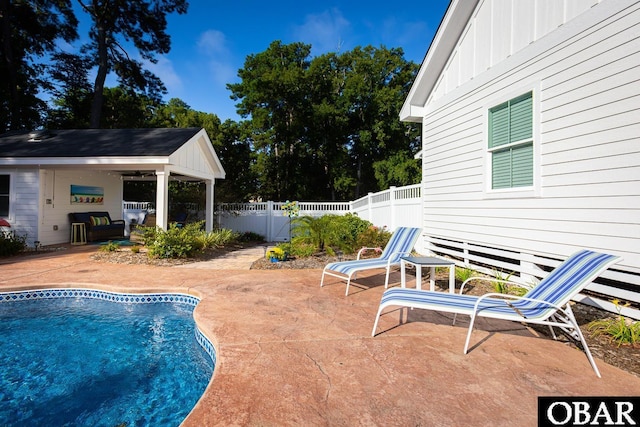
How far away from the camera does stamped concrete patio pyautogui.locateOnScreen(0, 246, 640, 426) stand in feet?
7.04

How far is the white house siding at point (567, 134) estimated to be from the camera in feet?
11.9

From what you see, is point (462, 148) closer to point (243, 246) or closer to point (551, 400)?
point (551, 400)

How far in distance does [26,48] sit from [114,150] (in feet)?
56.5

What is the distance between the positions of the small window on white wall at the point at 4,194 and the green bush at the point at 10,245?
3.70ft

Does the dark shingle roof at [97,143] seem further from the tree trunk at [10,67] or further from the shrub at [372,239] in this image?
the tree trunk at [10,67]

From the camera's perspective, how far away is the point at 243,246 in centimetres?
1220

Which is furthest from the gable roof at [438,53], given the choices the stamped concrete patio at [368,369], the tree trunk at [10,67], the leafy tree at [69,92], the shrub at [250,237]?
the tree trunk at [10,67]

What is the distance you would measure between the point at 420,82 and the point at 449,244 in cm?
380

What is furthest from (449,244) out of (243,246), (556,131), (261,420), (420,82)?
(243,246)

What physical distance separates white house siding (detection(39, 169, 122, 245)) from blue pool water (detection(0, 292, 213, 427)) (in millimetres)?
6435

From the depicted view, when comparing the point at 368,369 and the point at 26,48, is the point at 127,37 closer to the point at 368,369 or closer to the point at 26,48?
the point at 26,48

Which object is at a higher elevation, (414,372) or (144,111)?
(144,111)

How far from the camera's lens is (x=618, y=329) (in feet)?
11.0

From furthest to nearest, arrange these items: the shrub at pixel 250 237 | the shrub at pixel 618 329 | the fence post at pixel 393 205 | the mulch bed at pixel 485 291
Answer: the shrub at pixel 250 237 → the fence post at pixel 393 205 → the shrub at pixel 618 329 → the mulch bed at pixel 485 291
